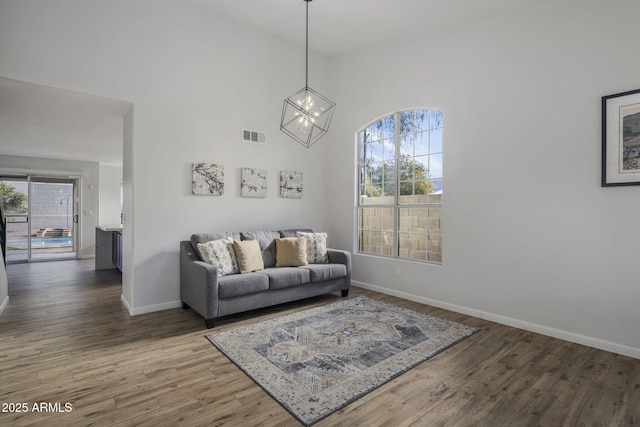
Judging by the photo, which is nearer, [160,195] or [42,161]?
[160,195]

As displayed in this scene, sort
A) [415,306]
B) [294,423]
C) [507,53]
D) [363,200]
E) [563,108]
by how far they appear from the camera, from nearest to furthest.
→ [294,423]
[563,108]
[507,53]
[415,306]
[363,200]

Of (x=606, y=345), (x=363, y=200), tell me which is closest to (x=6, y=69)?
(x=363, y=200)

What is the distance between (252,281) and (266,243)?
0.88 metres

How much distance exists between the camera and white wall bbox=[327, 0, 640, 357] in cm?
292

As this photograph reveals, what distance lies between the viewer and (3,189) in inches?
307

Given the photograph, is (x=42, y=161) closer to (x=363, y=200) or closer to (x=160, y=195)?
(x=160, y=195)

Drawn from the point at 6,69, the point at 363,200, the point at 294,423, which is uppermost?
the point at 6,69

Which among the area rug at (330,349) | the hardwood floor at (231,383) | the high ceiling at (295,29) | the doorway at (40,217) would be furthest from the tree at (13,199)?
the area rug at (330,349)

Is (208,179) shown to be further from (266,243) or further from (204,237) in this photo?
(266,243)

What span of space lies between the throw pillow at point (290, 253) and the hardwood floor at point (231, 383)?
43.0 inches

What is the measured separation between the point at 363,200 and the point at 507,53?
2540 millimetres

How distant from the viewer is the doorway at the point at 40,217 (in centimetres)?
780

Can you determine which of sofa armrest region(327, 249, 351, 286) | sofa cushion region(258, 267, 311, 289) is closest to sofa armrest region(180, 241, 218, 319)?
sofa cushion region(258, 267, 311, 289)

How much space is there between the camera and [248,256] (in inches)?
153
